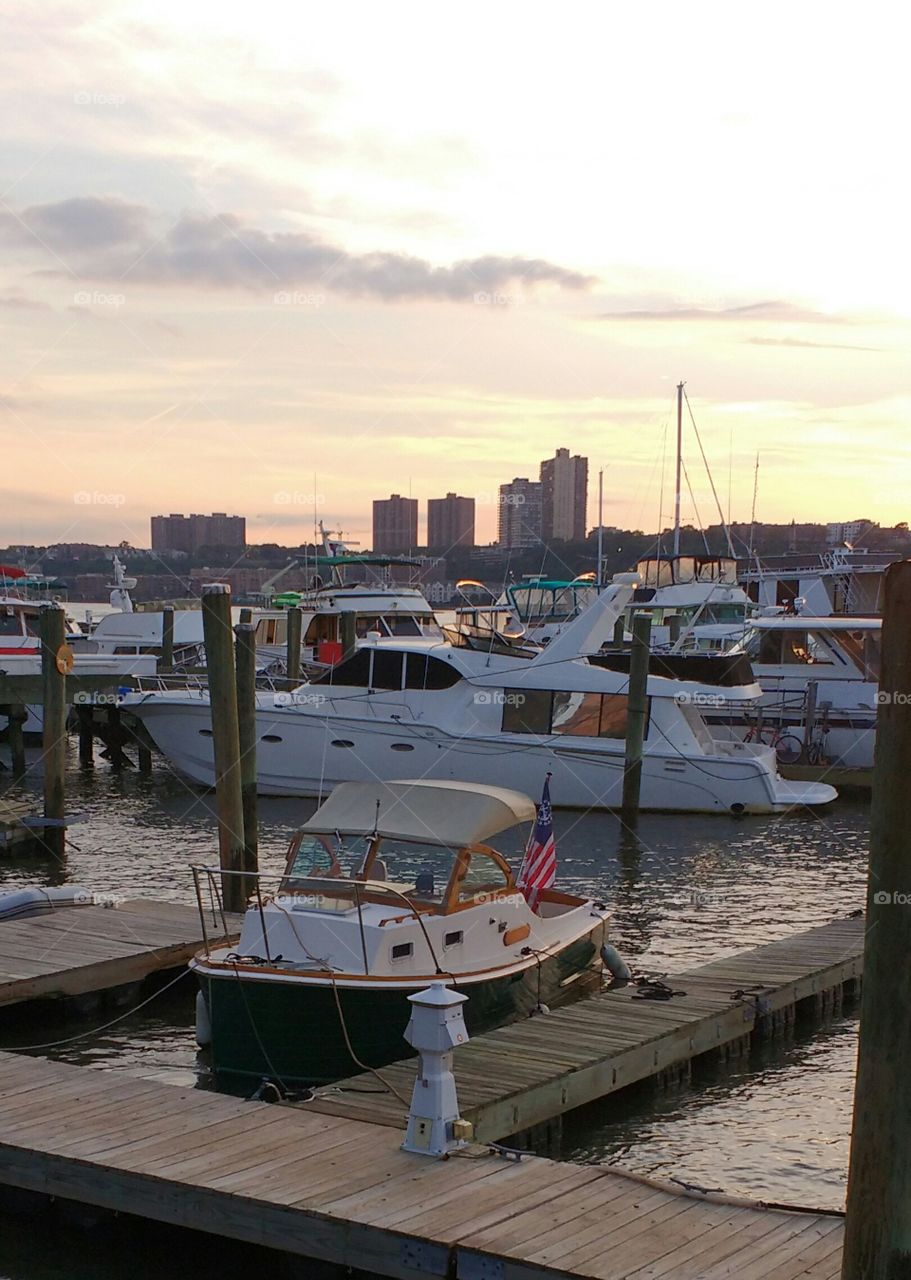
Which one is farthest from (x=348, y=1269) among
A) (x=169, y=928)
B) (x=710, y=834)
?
(x=710, y=834)

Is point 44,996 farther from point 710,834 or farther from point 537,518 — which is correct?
point 537,518

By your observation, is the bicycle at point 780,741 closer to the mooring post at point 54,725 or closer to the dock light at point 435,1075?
the mooring post at point 54,725

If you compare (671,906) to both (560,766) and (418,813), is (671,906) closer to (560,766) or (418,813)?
(560,766)

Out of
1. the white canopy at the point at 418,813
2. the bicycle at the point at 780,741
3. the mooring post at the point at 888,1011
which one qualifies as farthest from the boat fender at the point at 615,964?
the bicycle at the point at 780,741

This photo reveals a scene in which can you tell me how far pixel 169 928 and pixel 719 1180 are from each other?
6630mm

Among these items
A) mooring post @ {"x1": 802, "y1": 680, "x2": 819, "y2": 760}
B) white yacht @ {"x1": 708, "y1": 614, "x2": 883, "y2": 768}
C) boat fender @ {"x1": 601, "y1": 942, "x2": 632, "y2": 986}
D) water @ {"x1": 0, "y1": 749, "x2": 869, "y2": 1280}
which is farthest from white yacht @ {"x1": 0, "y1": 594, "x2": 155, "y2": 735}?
boat fender @ {"x1": 601, "y1": 942, "x2": 632, "y2": 986}

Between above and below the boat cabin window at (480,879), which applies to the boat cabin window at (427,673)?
above

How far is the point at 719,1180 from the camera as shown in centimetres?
1041

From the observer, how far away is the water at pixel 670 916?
10945 mm

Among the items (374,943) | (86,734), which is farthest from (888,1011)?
(86,734)

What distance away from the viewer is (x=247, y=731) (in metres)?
19.9

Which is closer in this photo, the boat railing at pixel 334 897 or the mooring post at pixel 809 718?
the boat railing at pixel 334 897

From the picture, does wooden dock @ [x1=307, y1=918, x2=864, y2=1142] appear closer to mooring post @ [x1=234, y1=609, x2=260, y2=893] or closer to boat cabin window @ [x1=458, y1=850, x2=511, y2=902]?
boat cabin window @ [x1=458, y1=850, x2=511, y2=902]

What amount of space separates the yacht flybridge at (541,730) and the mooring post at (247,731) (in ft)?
22.1
